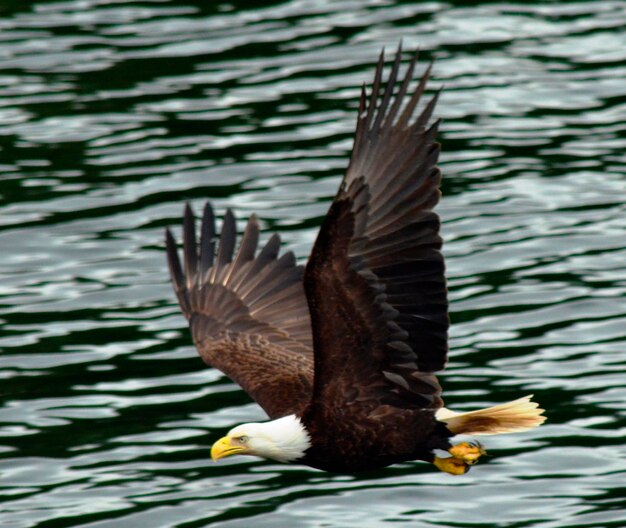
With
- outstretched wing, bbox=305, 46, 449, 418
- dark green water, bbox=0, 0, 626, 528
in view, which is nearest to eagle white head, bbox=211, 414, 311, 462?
outstretched wing, bbox=305, 46, 449, 418

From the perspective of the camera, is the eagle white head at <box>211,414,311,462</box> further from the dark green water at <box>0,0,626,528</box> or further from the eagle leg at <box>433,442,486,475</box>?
the dark green water at <box>0,0,626,528</box>

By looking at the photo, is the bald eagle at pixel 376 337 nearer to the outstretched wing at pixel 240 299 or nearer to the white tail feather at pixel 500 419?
the white tail feather at pixel 500 419

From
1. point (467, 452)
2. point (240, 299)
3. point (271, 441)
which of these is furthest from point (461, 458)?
point (240, 299)

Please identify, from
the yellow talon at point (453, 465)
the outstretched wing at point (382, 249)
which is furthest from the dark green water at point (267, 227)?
the outstretched wing at point (382, 249)

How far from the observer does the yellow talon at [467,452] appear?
866 centimetres

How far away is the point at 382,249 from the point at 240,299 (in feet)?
8.11

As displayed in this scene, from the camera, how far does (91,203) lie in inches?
539

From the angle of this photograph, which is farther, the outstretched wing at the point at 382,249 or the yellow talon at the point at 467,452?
the yellow talon at the point at 467,452

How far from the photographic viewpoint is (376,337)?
802 cm

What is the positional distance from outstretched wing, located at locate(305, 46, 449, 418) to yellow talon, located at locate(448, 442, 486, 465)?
84cm

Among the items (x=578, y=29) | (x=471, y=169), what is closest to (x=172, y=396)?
(x=471, y=169)

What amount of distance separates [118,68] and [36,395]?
5942 mm

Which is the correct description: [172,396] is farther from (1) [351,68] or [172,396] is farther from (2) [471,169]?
(1) [351,68]

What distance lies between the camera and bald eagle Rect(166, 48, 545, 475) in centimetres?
779
